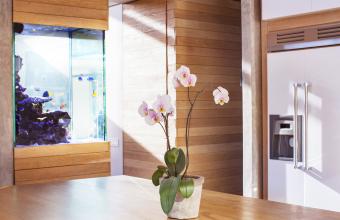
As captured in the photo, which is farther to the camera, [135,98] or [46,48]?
[135,98]

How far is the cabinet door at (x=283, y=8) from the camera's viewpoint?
4238 mm

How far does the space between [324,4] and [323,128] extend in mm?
943

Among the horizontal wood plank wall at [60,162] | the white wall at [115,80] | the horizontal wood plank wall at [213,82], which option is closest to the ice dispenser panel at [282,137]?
the horizontal wood plank wall at [213,82]

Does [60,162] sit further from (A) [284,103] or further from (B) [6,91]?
(A) [284,103]

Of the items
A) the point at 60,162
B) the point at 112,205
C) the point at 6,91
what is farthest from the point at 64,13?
the point at 112,205

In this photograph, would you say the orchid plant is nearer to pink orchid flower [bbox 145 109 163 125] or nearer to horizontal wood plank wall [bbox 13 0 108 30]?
pink orchid flower [bbox 145 109 163 125]

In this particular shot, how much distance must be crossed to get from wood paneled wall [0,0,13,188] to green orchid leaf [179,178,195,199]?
8.35 ft

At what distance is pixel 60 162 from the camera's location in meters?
4.56

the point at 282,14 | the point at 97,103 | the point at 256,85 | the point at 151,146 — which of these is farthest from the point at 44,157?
the point at 282,14

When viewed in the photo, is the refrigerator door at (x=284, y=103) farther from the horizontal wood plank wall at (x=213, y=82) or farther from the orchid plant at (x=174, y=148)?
the orchid plant at (x=174, y=148)

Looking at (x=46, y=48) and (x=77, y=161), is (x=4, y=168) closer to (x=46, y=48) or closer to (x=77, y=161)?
(x=77, y=161)

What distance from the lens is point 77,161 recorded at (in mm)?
4664

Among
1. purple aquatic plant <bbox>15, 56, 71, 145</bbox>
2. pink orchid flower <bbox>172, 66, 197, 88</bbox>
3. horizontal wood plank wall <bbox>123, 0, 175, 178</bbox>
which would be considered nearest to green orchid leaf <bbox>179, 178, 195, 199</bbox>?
pink orchid flower <bbox>172, 66, 197, 88</bbox>

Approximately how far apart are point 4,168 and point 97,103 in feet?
3.17
